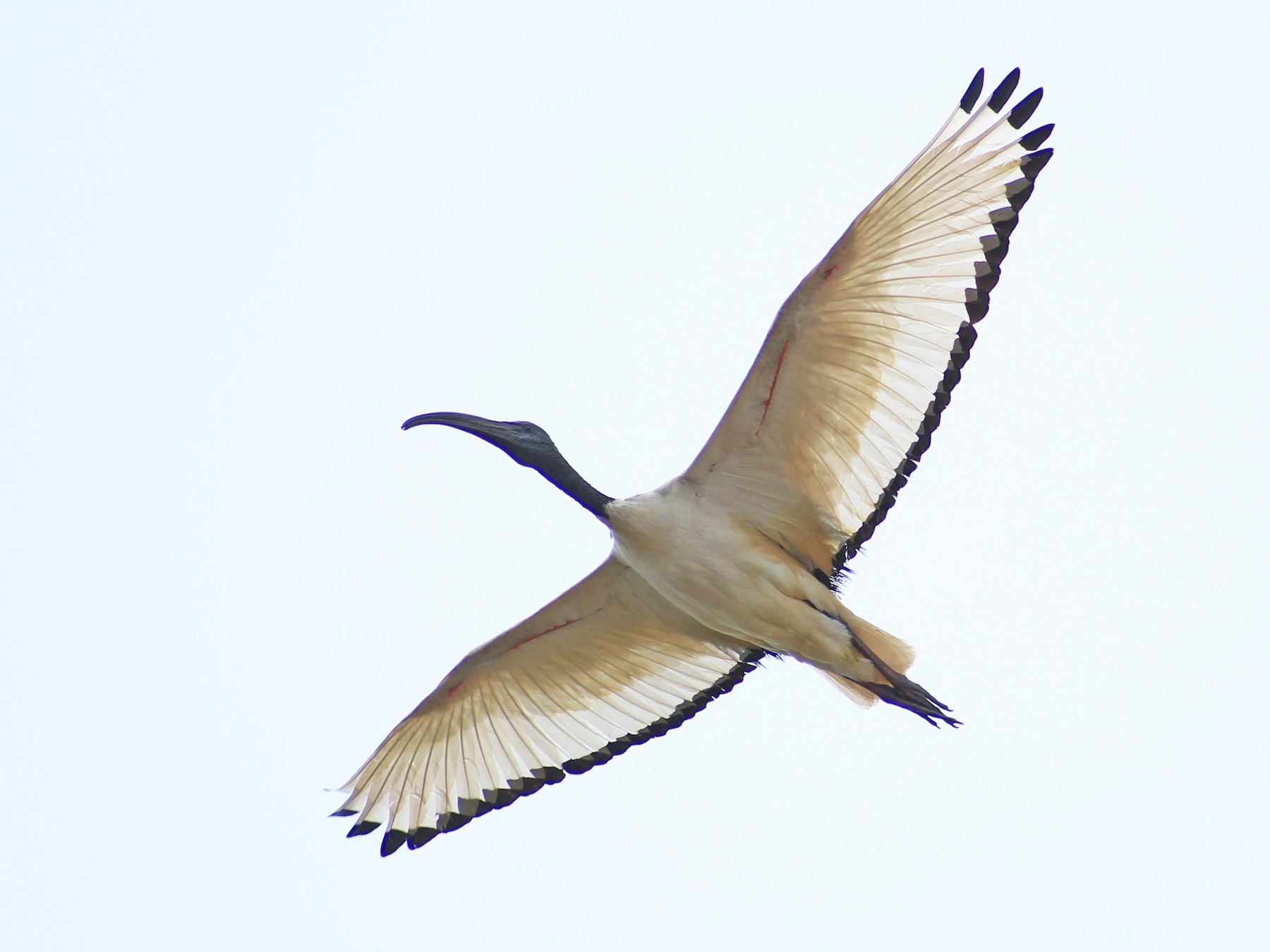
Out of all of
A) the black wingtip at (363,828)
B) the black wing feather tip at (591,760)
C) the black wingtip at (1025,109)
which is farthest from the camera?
the black wing feather tip at (591,760)

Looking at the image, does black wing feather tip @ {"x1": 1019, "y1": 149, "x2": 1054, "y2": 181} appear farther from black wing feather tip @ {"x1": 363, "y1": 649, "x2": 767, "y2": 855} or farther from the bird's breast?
black wing feather tip @ {"x1": 363, "y1": 649, "x2": 767, "y2": 855}

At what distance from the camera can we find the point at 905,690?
8203 millimetres

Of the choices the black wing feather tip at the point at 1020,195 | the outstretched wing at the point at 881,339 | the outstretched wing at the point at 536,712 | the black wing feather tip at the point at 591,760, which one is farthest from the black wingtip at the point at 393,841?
the black wing feather tip at the point at 1020,195

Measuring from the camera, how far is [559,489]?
28.4 ft

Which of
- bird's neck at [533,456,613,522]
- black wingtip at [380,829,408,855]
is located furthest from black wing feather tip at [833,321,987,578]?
black wingtip at [380,829,408,855]

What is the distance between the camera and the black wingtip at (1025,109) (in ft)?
24.7

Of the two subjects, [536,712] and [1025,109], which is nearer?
[1025,109]

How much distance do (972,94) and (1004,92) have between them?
0.15m

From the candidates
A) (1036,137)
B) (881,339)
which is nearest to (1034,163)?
(1036,137)

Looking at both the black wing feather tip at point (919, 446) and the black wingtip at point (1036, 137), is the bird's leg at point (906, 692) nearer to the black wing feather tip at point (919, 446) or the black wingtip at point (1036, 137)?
the black wing feather tip at point (919, 446)

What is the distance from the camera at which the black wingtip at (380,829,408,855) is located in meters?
9.18

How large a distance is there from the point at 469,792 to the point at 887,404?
353 cm

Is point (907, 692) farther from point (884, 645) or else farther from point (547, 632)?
point (547, 632)

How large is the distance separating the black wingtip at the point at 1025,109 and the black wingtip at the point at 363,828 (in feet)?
17.6
